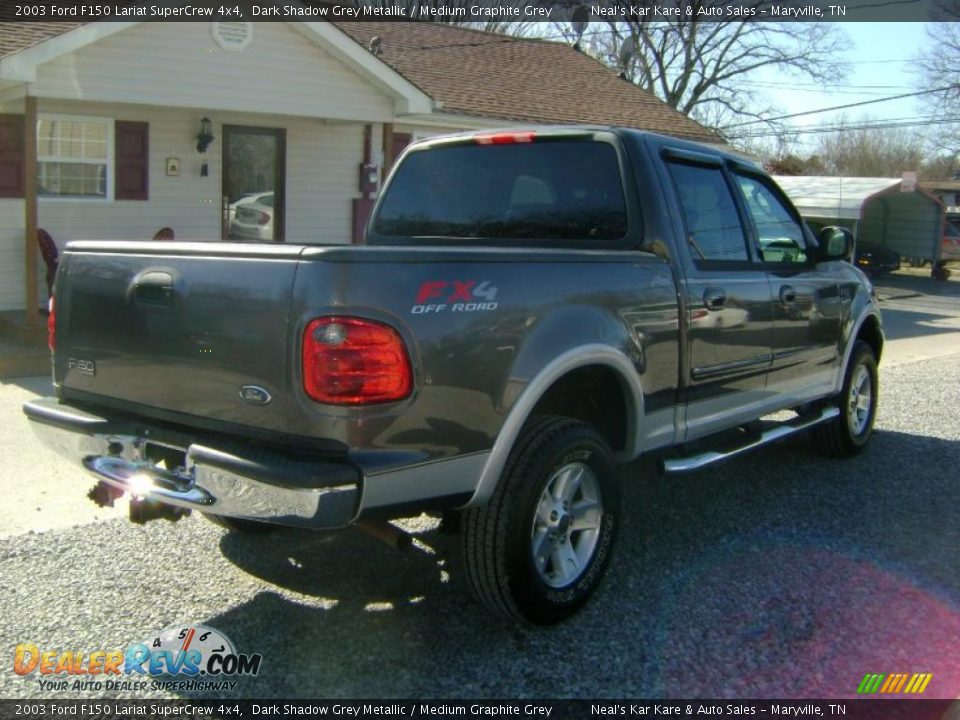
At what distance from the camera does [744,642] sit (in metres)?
3.64

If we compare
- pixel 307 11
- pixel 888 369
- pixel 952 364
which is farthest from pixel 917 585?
pixel 307 11

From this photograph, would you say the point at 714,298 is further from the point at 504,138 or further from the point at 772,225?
Answer: the point at 504,138

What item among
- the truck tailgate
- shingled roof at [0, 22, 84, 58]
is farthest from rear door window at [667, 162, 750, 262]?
shingled roof at [0, 22, 84, 58]

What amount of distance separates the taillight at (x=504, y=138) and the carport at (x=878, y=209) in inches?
841

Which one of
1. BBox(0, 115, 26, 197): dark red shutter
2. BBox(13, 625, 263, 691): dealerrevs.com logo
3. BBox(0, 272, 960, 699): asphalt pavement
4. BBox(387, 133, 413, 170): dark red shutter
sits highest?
BBox(387, 133, 413, 170): dark red shutter

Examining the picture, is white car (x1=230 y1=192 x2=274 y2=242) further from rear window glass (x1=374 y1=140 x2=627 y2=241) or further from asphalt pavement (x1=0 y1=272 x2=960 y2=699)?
rear window glass (x1=374 y1=140 x2=627 y2=241)

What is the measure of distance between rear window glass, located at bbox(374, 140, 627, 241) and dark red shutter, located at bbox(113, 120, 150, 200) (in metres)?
8.04

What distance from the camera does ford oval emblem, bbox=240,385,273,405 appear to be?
10.2ft

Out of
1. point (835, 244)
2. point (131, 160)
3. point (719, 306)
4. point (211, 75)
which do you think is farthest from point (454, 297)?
point (131, 160)

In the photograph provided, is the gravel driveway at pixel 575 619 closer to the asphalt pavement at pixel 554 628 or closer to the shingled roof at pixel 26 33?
the asphalt pavement at pixel 554 628

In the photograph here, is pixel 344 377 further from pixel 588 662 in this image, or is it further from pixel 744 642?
pixel 744 642

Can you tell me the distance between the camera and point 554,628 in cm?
373

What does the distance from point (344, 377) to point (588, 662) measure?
4.68ft

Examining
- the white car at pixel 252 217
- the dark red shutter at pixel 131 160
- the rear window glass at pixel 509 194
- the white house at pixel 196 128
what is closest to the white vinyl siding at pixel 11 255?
the white house at pixel 196 128
